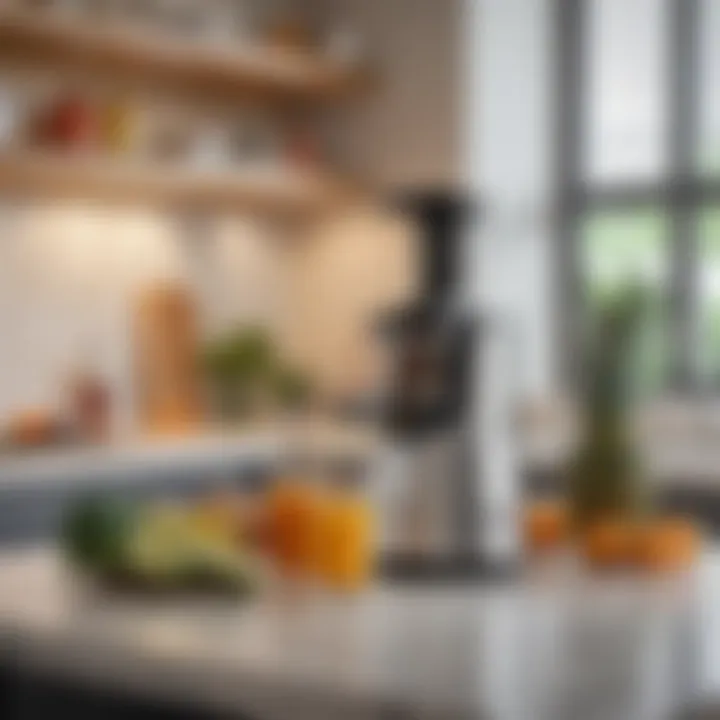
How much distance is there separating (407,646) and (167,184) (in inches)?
126

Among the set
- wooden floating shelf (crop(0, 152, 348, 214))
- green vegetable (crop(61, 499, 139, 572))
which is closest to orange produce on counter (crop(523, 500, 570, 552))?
green vegetable (crop(61, 499, 139, 572))

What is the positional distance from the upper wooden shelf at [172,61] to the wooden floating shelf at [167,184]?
303 millimetres

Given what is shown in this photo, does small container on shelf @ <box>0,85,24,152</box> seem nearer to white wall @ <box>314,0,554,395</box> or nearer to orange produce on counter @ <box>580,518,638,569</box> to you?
white wall @ <box>314,0,554,395</box>

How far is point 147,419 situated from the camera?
479cm

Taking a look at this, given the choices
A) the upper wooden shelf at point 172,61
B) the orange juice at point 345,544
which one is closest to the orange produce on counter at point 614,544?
the orange juice at point 345,544

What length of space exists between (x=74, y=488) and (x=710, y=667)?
2.62 metres

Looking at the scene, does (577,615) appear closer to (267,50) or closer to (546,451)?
(546,451)

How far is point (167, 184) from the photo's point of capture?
4605 millimetres

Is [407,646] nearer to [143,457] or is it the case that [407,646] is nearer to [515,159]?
[143,457]

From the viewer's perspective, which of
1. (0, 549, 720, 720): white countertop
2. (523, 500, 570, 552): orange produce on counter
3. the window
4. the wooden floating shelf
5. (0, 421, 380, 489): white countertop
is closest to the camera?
(0, 549, 720, 720): white countertop

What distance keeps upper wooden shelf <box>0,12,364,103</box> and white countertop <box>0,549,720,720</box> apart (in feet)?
8.53

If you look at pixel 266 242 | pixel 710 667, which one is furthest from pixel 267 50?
pixel 710 667

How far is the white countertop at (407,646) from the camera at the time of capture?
136 centimetres

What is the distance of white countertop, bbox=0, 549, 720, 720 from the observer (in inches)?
53.4
